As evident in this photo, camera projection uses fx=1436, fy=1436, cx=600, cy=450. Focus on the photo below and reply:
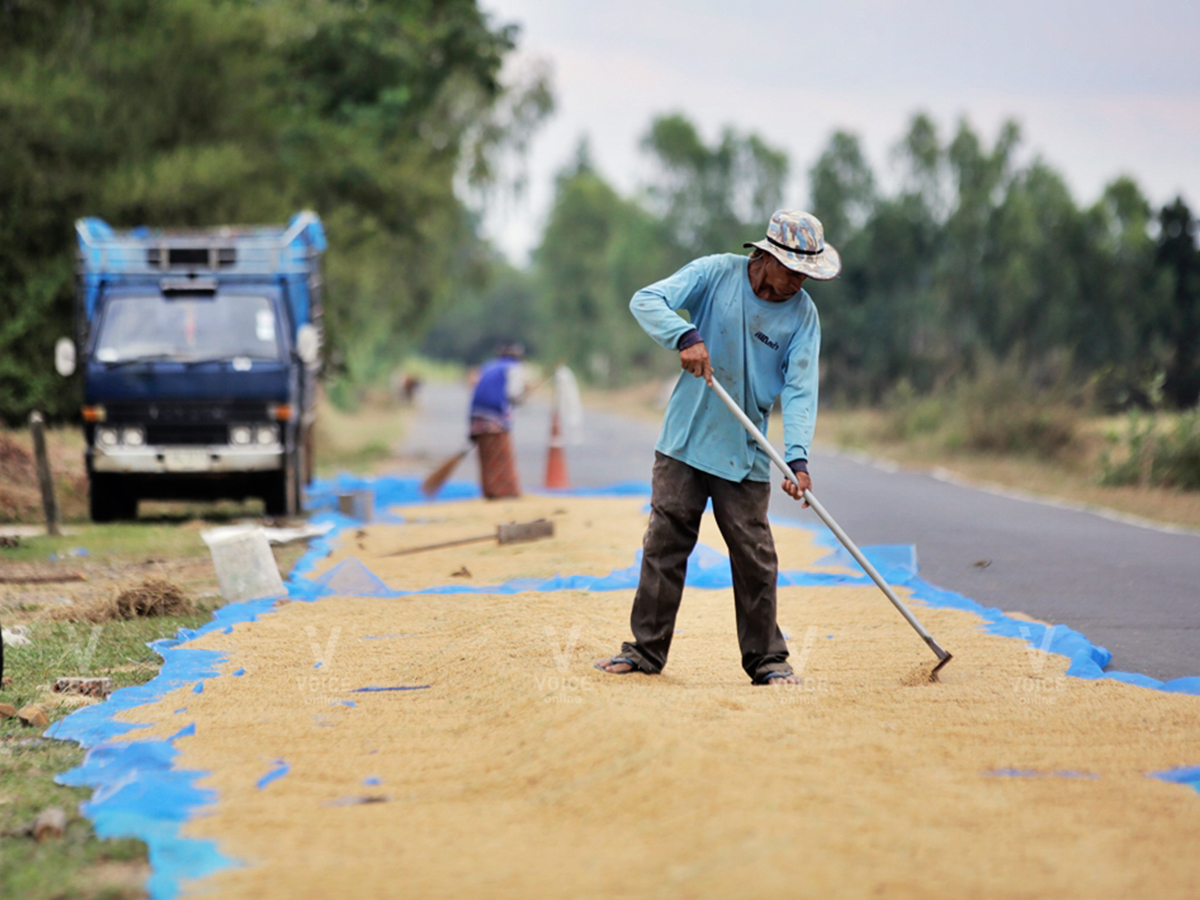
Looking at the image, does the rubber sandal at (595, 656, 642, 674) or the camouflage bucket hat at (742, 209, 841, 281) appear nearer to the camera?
the camouflage bucket hat at (742, 209, 841, 281)

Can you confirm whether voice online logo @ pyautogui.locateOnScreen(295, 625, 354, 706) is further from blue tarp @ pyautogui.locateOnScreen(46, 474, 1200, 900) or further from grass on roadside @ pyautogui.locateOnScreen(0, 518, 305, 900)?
grass on roadside @ pyautogui.locateOnScreen(0, 518, 305, 900)

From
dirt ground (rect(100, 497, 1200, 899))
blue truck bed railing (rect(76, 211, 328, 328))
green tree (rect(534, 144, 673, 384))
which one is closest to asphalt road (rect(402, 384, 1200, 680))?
dirt ground (rect(100, 497, 1200, 899))

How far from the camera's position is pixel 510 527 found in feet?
37.2

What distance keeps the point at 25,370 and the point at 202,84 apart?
5.58m

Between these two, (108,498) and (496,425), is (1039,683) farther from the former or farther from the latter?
(108,498)

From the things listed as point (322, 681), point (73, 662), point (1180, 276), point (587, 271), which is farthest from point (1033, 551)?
point (587, 271)

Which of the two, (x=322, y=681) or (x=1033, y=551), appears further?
(x=1033, y=551)

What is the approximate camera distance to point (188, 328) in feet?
44.8

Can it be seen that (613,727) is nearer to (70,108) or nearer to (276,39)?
(70,108)

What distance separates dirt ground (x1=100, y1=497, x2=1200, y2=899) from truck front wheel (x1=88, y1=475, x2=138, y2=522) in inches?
266

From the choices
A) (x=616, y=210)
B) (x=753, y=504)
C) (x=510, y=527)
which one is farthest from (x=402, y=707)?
(x=616, y=210)

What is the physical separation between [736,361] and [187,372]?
27.6 feet

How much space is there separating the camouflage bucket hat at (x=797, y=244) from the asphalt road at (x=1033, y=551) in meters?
2.56

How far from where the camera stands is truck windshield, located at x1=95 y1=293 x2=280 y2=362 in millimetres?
13516
